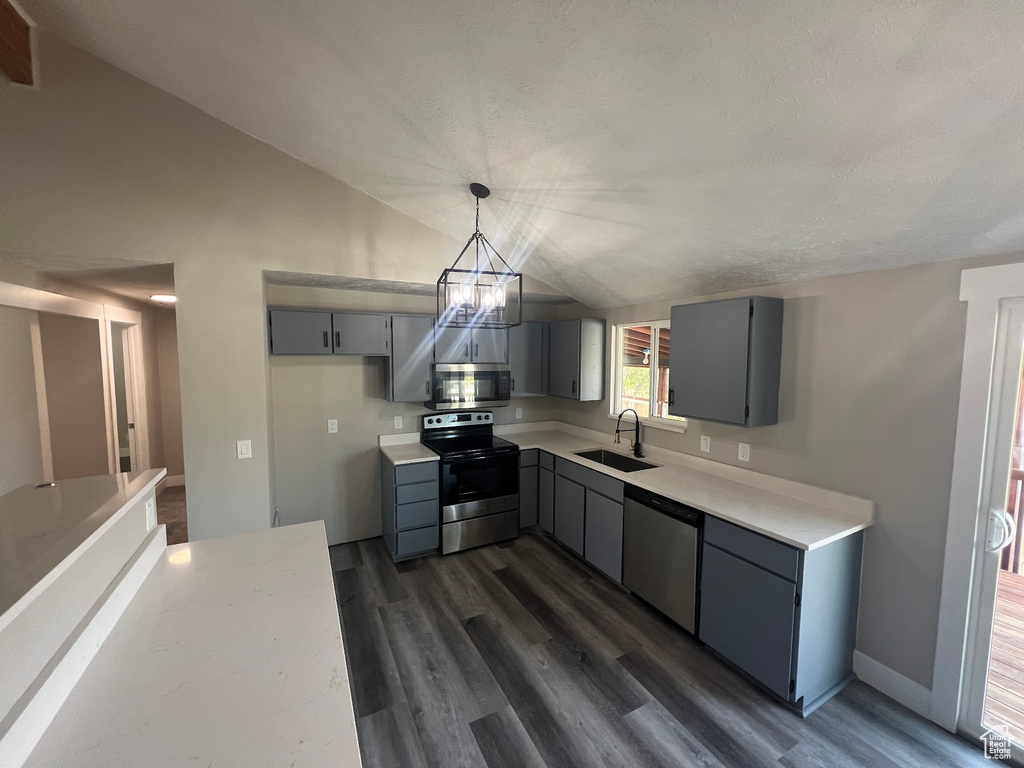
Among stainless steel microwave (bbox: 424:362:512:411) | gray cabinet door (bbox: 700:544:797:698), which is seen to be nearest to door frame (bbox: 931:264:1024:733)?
gray cabinet door (bbox: 700:544:797:698)

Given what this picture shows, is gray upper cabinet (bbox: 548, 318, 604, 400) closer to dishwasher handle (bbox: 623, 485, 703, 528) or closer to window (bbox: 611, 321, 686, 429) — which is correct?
window (bbox: 611, 321, 686, 429)

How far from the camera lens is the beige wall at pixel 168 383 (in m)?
4.81

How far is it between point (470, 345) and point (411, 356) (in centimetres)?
52

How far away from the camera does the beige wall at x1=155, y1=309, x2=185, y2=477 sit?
481cm

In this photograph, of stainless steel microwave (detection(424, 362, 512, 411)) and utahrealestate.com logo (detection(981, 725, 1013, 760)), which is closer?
utahrealestate.com logo (detection(981, 725, 1013, 760))

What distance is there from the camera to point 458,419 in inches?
154

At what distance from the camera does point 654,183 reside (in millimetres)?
1880

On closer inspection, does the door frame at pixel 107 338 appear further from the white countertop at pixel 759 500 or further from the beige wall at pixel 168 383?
the white countertop at pixel 759 500

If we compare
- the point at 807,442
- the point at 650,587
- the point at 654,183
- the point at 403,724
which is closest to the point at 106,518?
the point at 403,724

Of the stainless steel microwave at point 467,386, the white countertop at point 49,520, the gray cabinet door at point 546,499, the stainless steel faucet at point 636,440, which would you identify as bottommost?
the gray cabinet door at point 546,499

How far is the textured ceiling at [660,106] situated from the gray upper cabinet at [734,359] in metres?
0.25

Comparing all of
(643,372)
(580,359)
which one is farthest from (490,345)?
(643,372)

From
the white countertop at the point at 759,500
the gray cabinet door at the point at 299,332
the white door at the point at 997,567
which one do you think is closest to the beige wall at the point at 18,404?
the gray cabinet door at the point at 299,332

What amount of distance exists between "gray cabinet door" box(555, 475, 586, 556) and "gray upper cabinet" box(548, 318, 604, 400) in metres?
0.79
